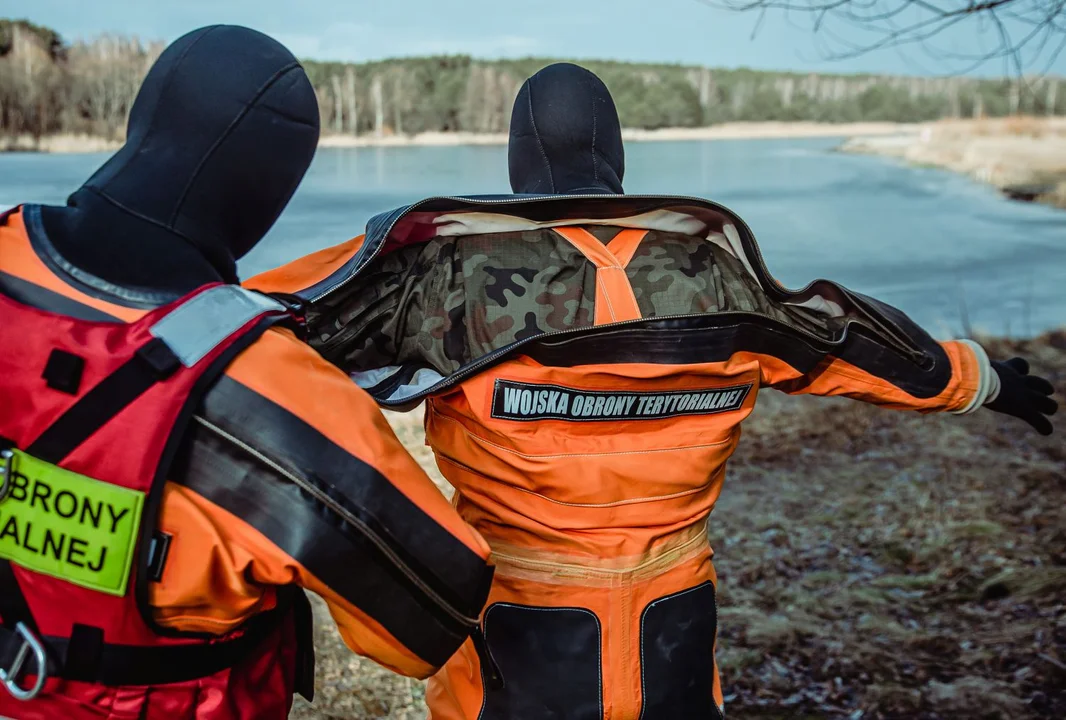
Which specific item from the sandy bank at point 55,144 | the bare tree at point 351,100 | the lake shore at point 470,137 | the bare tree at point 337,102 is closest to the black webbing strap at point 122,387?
the lake shore at point 470,137

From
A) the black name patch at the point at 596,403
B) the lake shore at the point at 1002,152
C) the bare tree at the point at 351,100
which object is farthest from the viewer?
the lake shore at the point at 1002,152

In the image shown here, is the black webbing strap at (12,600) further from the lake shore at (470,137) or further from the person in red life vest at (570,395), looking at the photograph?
the lake shore at (470,137)

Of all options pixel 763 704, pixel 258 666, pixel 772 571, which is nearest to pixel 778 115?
pixel 772 571

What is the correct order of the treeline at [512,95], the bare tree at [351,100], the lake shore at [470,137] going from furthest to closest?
1. the treeline at [512,95]
2. the bare tree at [351,100]
3. the lake shore at [470,137]

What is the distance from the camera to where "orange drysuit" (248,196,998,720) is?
1579mm

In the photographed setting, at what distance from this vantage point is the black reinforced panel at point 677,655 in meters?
1.66

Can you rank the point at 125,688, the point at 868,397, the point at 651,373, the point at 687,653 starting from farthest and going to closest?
the point at 868,397
the point at 687,653
the point at 651,373
the point at 125,688

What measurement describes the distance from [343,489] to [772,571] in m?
3.54

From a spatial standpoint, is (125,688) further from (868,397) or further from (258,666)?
(868,397)

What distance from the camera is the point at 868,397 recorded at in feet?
6.37

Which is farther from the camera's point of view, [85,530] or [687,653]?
[687,653]

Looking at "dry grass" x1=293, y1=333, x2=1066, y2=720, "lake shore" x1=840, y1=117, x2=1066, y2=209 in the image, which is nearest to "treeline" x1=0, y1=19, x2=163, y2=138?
"dry grass" x1=293, y1=333, x2=1066, y2=720

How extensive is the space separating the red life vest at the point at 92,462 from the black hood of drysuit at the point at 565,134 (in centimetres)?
96

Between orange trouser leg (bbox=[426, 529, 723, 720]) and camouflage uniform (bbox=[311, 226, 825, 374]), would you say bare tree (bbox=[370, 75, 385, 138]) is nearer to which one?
camouflage uniform (bbox=[311, 226, 825, 374])
